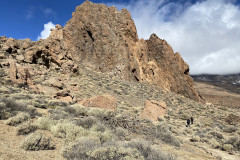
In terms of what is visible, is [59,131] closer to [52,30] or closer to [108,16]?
[52,30]

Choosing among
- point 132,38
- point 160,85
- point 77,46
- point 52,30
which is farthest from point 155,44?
point 52,30

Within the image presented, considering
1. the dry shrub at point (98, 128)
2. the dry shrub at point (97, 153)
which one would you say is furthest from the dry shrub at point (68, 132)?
the dry shrub at point (97, 153)

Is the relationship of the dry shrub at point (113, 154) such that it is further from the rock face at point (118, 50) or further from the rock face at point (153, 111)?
the rock face at point (118, 50)

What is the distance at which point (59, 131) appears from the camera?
585 cm

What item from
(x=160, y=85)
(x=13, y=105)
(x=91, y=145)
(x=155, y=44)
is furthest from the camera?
(x=155, y=44)

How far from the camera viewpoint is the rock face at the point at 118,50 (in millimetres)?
33906

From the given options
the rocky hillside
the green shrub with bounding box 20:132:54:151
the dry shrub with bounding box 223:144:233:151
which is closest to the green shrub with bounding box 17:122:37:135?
the rocky hillside

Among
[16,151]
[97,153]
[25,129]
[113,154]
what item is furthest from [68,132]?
[113,154]

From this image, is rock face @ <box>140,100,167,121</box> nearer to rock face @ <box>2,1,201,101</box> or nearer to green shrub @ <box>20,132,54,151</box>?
green shrub @ <box>20,132,54,151</box>

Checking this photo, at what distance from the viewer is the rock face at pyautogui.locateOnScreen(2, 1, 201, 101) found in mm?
33906

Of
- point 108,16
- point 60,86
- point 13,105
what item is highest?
point 108,16

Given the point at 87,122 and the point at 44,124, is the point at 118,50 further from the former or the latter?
the point at 44,124

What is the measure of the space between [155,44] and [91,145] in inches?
1493

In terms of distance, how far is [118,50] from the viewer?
1344 inches
